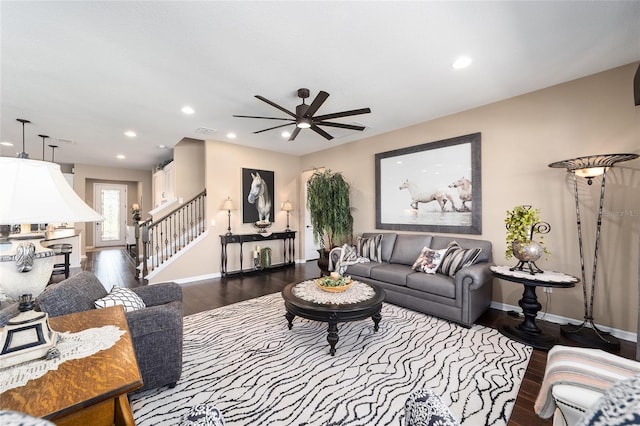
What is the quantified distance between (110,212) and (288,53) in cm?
1007

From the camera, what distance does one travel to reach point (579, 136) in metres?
2.96

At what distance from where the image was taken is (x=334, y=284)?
280 cm

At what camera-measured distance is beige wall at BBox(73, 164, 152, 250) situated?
788 centimetres

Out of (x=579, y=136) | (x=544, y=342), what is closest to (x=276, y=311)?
(x=544, y=342)

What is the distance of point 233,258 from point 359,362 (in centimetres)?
397

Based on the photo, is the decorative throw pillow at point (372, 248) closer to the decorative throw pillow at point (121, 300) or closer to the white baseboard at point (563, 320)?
the white baseboard at point (563, 320)

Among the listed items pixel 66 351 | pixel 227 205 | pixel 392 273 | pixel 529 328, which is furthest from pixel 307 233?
pixel 66 351

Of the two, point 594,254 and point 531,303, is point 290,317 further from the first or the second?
point 594,254

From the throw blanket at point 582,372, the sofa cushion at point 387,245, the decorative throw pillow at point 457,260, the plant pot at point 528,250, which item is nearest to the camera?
the throw blanket at point 582,372

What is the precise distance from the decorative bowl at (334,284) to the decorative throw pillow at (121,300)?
1674mm

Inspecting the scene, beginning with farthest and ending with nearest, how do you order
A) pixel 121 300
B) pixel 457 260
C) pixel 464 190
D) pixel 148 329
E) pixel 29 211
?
pixel 464 190, pixel 457 260, pixel 121 300, pixel 148 329, pixel 29 211

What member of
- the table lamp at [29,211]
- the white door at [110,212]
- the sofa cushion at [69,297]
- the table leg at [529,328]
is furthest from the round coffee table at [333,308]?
the white door at [110,212]

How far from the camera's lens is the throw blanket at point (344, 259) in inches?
165

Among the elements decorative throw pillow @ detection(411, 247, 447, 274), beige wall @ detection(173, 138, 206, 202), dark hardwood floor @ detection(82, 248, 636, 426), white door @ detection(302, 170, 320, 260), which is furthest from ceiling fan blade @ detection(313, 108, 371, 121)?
beige wall @ detection(173, 138, 206, 202)
